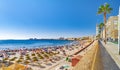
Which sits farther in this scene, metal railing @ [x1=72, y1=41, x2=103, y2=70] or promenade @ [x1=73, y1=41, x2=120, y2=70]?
promenade @ [x1=73, y1=41, x2=120, y2=70]

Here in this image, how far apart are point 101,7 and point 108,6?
2742 mm

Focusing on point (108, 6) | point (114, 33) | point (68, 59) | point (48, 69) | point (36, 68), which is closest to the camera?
point (48, 69)

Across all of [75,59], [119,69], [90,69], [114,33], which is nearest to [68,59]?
[75,59]

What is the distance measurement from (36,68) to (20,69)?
324 inches

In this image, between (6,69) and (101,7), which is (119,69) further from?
(101,7)

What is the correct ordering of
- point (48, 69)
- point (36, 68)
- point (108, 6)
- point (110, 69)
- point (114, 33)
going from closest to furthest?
1. point (110, 69)
2. point (48, 69)
3. point (36, 68)
4. point (108, 6)
5. point (114, 33)

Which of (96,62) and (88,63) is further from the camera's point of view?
(96,62)

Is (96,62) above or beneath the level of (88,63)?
beneath

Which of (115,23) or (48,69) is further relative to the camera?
(115,23)

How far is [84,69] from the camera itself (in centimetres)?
694

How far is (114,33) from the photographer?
108062 mm

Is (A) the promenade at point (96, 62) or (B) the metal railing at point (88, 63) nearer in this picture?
(B) the metal railing at point (88, 63)

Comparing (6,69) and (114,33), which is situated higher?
(114,33)

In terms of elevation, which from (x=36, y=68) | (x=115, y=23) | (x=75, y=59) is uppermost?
(x=115, y=23)
